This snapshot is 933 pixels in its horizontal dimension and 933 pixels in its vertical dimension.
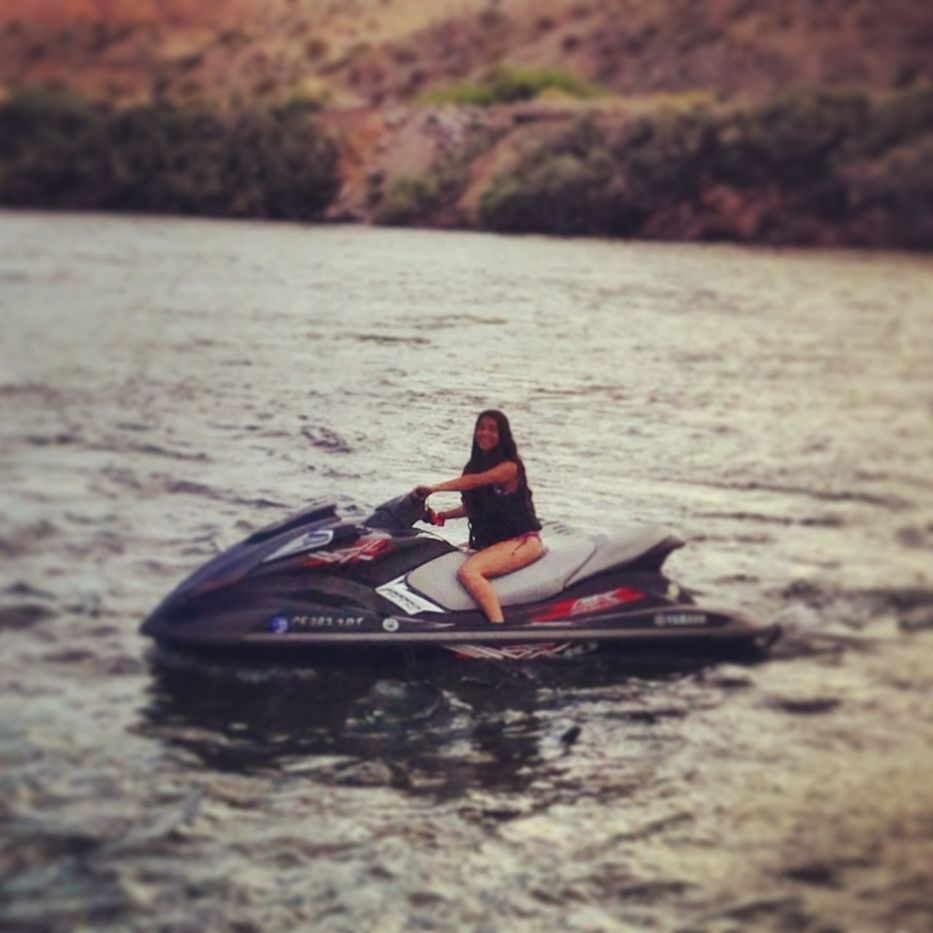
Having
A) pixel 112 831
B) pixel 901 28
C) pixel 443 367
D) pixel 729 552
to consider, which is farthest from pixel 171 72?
pixel 901 28

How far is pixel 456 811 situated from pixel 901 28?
7.36m

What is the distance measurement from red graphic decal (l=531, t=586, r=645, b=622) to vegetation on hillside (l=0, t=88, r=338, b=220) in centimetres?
360

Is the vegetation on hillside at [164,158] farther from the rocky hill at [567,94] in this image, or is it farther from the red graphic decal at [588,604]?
the red graphic decal at [588,604]

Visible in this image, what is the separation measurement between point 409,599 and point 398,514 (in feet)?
1.05

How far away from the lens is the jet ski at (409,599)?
14.0ft

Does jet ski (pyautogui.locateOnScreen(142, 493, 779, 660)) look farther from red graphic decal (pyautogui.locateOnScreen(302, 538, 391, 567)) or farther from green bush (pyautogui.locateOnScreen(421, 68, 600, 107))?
green bush (pyautogui.locateOnScreen(421, 68, 600, 107))

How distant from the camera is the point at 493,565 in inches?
174

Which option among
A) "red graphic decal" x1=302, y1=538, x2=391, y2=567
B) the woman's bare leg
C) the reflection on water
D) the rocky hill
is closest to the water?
the reflection on water

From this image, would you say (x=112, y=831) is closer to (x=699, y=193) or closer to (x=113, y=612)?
(x=113, y=612)

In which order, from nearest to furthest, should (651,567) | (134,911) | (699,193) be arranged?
(134,911) < (651,567) < (699,193)

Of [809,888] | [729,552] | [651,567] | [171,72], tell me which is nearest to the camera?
[809,888]

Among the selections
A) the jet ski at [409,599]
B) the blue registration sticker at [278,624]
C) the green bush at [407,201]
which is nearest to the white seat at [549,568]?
the jet ski at [409,599]

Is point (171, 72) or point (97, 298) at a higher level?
point (171, 72)

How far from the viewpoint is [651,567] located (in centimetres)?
460
